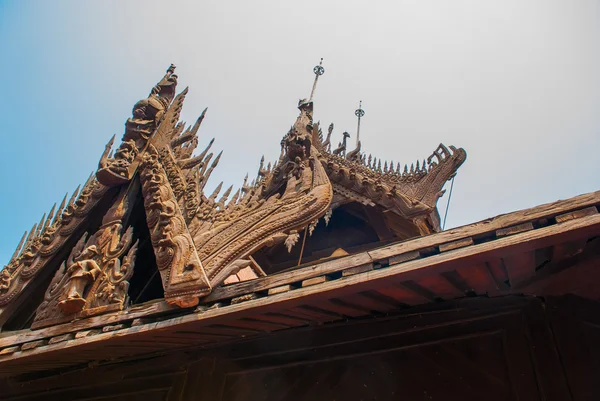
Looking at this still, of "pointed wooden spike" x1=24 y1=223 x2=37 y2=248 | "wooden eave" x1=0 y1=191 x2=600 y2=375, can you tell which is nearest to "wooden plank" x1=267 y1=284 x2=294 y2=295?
"wooden eave" x1=0 y1=191 x2=600 y2=375

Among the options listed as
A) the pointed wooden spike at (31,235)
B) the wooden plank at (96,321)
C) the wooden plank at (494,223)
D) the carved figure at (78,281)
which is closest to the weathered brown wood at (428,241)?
the wooden plank at (494,223)

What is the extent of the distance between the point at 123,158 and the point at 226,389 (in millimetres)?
2513

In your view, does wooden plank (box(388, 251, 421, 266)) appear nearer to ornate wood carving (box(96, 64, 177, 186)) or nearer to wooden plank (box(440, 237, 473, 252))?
wooden plank (box(440, 237, 473, 252))

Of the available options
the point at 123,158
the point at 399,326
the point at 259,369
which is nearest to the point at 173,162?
the point at 123,158

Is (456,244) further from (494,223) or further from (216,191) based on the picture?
(216,191)

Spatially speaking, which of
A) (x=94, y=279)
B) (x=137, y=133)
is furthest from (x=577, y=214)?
(x=137, y=133)

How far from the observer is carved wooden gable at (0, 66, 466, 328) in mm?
3350

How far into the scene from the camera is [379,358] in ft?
9.38

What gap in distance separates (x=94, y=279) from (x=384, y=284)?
8.00 feet

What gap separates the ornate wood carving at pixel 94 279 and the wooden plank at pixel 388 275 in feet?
1.24

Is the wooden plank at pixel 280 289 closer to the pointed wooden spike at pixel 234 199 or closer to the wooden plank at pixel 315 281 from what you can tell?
the wooden plank at pixel 315 281

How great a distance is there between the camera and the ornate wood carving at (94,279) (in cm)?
338

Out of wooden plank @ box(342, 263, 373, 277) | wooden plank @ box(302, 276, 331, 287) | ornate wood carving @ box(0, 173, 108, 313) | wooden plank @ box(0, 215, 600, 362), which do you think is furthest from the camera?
ornate wood carving @ box(0, 173, 108, 313)

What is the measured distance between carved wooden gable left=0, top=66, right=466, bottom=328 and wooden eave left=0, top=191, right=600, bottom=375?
20 centimetres
